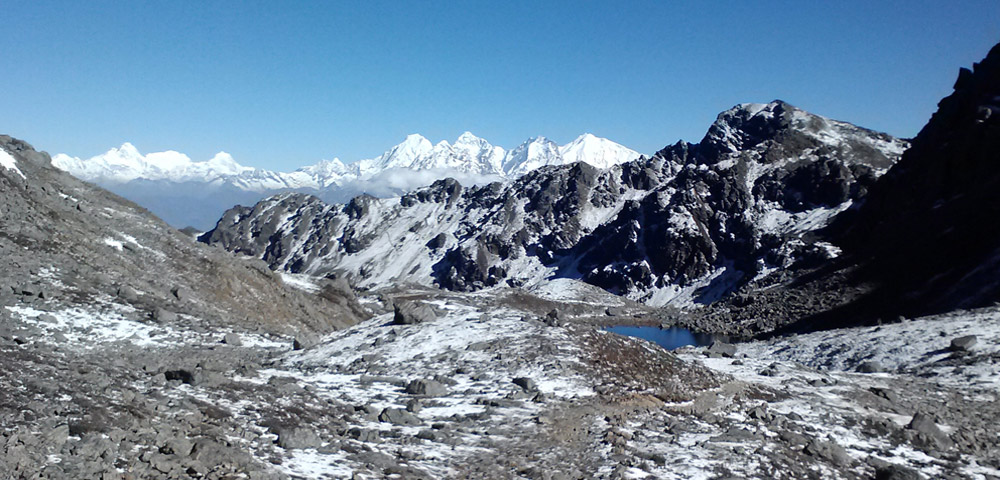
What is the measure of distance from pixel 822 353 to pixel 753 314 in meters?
69.7

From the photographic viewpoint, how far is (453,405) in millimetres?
20266

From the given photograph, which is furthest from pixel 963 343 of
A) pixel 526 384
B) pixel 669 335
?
pixel 669 335

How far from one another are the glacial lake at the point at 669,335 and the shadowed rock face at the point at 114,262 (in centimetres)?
6234

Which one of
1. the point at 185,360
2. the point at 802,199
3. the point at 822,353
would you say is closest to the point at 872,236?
the point at 802,199

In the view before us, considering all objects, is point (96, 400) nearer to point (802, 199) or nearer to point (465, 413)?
point (465, 413)

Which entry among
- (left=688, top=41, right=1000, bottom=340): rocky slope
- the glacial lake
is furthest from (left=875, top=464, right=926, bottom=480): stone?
the glacial lake

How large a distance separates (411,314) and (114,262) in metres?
20.7

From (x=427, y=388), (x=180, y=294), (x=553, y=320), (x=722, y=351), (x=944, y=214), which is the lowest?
(x=722, y=351)

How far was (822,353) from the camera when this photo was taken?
43.2 meters

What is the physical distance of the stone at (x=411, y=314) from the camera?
1246 inches

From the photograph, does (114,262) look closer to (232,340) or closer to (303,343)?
(232,340)

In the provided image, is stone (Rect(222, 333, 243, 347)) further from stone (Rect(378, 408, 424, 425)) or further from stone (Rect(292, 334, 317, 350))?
stone (Rect(378, 408, 424, 425))

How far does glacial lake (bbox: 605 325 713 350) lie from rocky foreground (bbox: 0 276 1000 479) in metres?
69.2

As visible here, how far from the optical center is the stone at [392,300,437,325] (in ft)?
104
